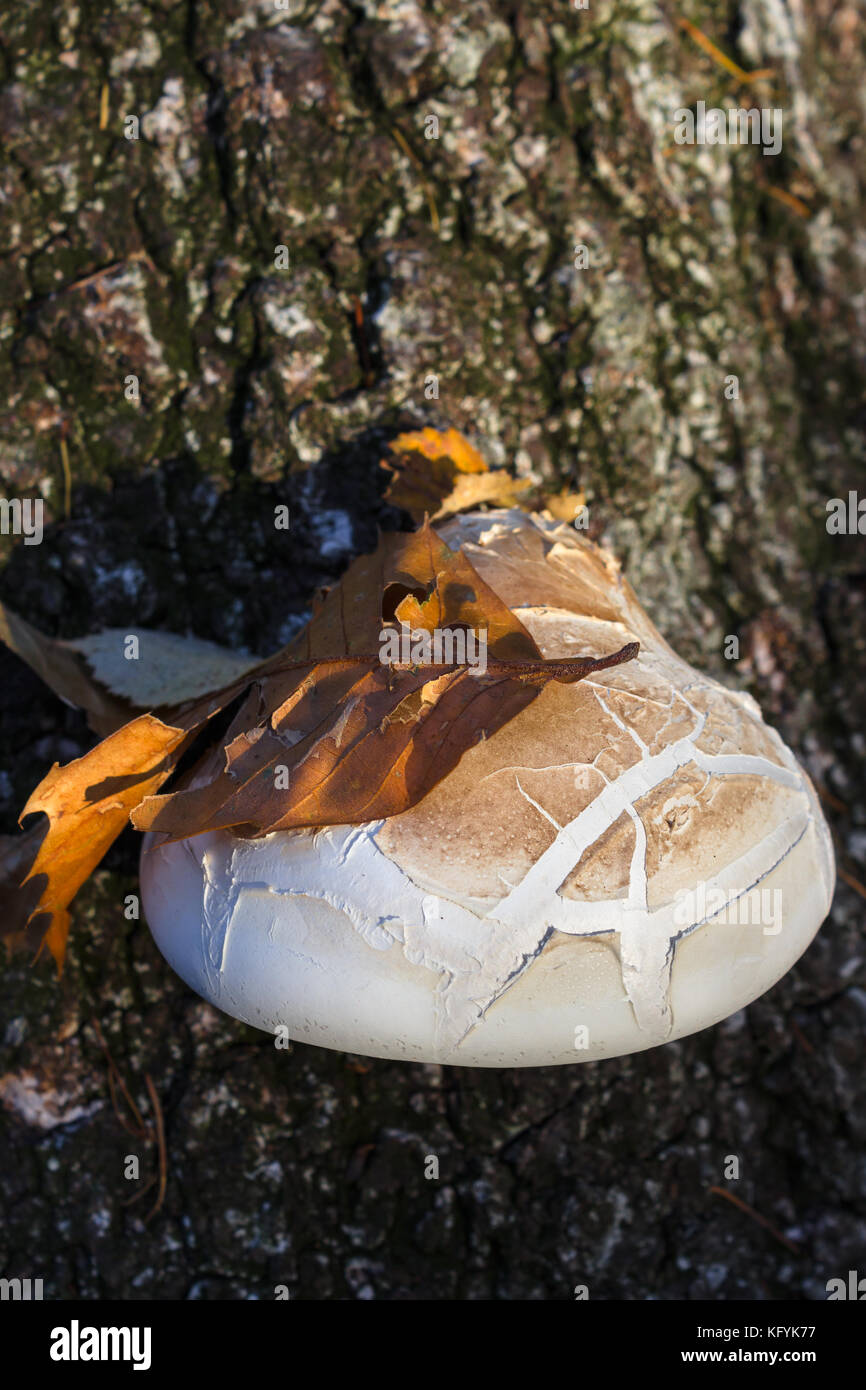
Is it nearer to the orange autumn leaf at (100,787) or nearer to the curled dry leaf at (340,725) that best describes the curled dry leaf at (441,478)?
the curled dry leaf at (340,725)

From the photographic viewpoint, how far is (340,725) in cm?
153

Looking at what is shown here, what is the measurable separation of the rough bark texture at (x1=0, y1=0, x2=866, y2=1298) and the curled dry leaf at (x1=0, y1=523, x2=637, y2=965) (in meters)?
0.69

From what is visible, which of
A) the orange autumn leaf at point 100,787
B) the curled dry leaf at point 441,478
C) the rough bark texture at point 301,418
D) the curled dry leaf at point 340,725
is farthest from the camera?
the rough bark texture at point 301,418

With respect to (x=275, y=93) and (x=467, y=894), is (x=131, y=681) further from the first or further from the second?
(x=275, y=93)

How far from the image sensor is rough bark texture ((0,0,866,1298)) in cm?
231

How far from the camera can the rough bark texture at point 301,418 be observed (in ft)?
7.59

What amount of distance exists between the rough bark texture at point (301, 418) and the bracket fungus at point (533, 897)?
0.82 metres

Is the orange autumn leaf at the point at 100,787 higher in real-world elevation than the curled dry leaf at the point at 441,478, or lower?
lower

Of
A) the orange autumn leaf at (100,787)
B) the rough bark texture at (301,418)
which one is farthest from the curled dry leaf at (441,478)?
the orange autumn leaf at (100,787)

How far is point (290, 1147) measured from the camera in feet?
7.79

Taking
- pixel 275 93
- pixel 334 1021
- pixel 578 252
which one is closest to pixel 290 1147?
pixel 334 1021

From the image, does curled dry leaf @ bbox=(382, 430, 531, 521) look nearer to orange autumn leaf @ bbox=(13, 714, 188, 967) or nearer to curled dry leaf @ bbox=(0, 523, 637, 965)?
curled dry leaf @ bbox=(0, 523, 637, 965)

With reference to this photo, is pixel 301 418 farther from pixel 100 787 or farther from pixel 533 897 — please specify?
pixel 533 897

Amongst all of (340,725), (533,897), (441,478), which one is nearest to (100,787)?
(340,725)
